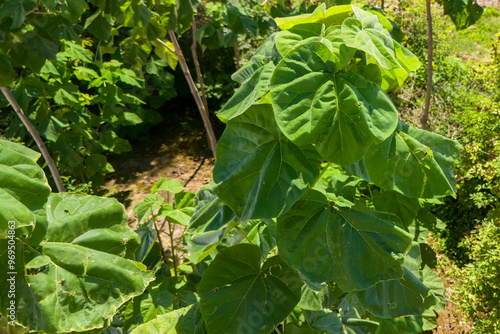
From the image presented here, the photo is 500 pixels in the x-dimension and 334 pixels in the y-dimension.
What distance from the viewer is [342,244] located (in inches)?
38.0

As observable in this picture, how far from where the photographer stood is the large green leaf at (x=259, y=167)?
2.96ft

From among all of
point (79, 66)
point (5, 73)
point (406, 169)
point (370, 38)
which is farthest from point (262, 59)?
point (79, 66)

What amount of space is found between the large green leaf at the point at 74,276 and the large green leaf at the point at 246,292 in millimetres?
195

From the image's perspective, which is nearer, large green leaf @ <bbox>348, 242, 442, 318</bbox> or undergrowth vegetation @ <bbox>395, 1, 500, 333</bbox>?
large green leaf @ <bbox>348, 242, 442, 318</bbox>

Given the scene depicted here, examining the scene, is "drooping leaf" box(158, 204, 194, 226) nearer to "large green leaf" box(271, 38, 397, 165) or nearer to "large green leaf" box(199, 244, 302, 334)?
"large green leaf" box(199, 244, 302, 334)

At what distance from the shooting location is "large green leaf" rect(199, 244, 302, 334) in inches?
41.9

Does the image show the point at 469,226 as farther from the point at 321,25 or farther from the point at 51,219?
the point at 51,219

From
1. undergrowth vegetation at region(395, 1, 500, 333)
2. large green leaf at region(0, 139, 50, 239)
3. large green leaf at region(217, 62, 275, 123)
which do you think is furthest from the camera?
undergrowth vegetation at region(395, 1, 500, 333)


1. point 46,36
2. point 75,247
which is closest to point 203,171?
point 46,36

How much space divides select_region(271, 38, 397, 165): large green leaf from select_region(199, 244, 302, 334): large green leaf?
0.43 meters

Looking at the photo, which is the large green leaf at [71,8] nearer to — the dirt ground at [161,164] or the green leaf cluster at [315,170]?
the green leaf cluster at [315,170]

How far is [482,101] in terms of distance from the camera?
3.97 meters

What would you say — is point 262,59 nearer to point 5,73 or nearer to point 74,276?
point 74,276

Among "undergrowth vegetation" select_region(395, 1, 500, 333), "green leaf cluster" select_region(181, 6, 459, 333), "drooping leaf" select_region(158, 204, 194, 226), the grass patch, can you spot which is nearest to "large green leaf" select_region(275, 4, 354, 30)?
"green leaf cluster" select_region(181, 6, 459, 333)
